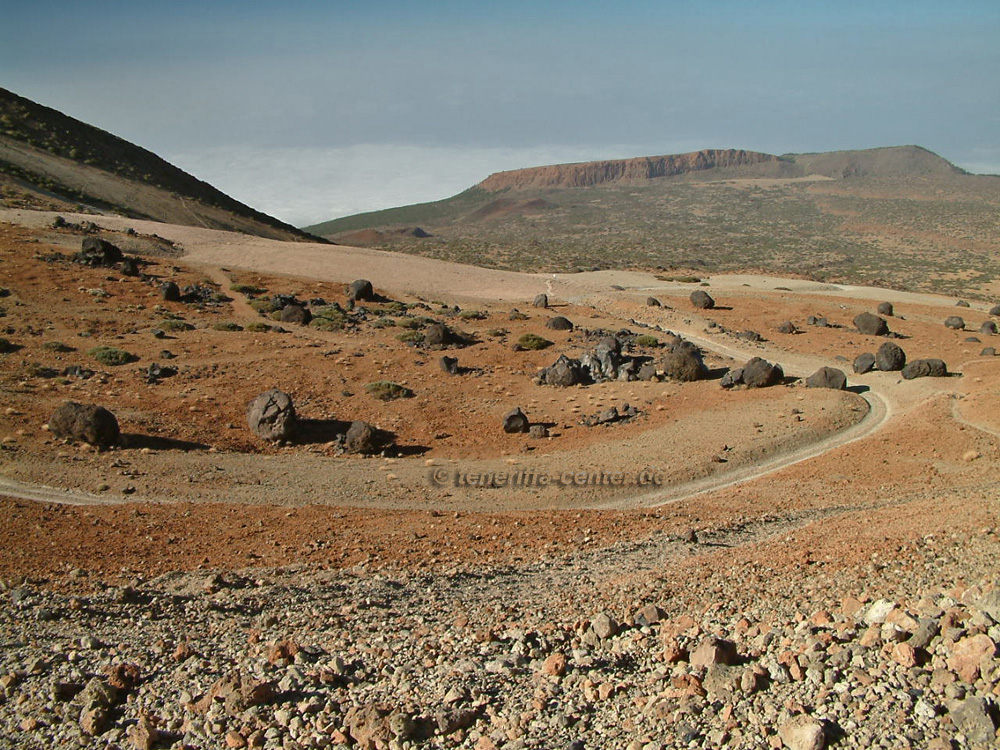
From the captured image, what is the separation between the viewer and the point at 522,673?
7977mm

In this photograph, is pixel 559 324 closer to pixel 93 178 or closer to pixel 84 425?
pixel 84 425

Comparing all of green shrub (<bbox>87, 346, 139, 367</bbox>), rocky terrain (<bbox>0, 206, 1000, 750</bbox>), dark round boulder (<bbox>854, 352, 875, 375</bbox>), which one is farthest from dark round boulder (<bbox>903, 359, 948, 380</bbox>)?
green shrub (<bbox>87, 346, 139, 367</bbox>)

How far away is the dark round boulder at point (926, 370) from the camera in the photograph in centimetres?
3073

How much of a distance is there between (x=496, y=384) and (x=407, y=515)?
45.1ft

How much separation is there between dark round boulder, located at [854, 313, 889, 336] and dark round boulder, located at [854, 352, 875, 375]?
423 inches

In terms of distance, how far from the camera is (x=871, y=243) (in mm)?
104125

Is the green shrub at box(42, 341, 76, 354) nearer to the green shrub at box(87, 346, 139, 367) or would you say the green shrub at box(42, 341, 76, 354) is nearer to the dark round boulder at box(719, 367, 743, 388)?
the green shrub at box(87, 346, 139, 367)

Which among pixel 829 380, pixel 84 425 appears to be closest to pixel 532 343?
pixel 829 380

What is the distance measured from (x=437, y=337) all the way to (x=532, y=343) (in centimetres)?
465

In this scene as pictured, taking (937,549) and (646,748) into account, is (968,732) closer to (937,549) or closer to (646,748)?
(646,748)

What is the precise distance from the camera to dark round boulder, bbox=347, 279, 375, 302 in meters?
45.9

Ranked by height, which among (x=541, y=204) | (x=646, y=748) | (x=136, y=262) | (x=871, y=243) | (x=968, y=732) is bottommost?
(x=646, y=748)

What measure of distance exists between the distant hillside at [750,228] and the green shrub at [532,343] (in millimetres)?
40629

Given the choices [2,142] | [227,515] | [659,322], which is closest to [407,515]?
[227,515]
